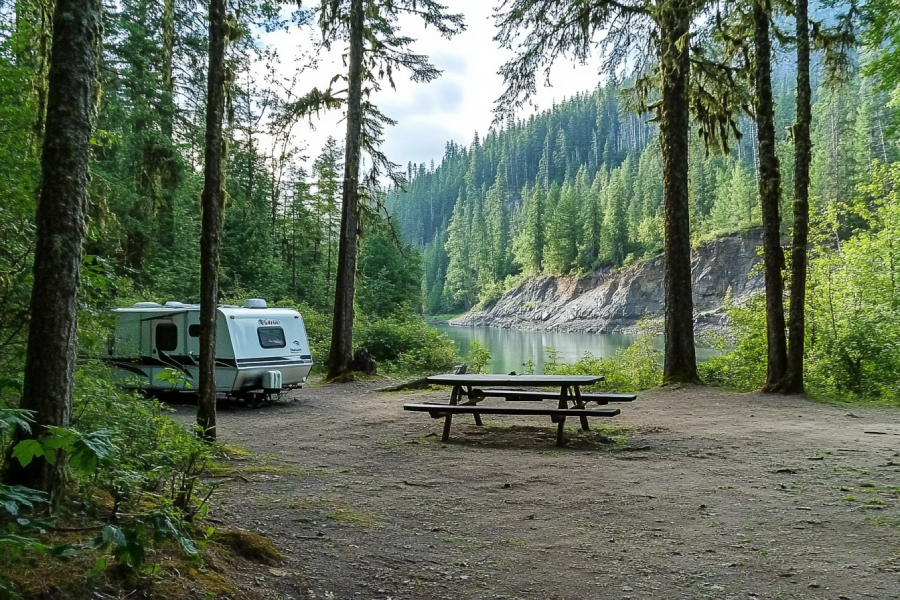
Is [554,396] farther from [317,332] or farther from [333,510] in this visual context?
[317,332]

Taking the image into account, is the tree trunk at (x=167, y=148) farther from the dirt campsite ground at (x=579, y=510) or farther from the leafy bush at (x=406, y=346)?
the leafy bush at (x=406, y=346)

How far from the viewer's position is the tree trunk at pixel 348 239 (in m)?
16.8

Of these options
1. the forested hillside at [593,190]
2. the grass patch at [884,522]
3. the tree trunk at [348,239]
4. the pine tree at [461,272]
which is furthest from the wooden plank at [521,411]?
the pine tree at [461,272]

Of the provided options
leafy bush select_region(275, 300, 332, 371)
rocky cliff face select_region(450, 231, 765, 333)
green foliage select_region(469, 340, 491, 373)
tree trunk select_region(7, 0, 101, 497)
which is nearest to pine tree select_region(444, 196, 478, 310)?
rocky cliff face select_region(450, 231, 765, 333)

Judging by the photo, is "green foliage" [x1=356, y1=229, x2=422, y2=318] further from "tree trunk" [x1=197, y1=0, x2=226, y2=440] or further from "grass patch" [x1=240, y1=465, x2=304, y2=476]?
"grass patch" [x1=240, y1=465, x2=304, y2=476]

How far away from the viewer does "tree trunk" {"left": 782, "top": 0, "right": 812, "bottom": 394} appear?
11.7 m

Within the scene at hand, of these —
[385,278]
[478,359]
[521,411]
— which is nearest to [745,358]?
[478,359]

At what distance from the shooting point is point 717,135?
45.5 ft

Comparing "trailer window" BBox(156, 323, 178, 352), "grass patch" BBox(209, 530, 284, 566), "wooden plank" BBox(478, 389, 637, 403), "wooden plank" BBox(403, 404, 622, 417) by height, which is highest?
"trailer window" BBox(156, 323, 178, 352)

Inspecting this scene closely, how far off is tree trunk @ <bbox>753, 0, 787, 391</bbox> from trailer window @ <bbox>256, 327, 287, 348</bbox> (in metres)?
9.48

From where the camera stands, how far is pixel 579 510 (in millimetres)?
5137

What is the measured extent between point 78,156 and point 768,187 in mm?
11833

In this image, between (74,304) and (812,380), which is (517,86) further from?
(74,304)

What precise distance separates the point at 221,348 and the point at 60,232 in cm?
928
